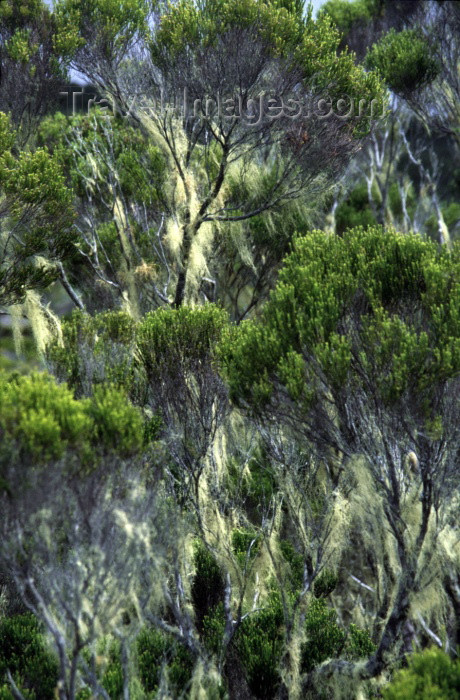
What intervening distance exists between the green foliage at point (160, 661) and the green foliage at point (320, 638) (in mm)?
1553

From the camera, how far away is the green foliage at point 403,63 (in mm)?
12711

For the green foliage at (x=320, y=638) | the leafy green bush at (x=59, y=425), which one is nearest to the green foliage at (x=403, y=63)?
the leafy green bush at (x=59, y=425)

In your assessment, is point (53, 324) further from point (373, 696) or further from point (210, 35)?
point (373, 696)

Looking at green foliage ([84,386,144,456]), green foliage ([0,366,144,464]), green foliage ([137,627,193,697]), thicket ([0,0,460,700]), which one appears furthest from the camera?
green foliage ([137,627,193,697])

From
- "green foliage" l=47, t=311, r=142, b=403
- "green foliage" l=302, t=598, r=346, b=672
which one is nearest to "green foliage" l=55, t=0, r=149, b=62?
"green foliage" l=47, t=311, r=142, b=403

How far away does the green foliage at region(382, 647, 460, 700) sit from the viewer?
5078 millimetres

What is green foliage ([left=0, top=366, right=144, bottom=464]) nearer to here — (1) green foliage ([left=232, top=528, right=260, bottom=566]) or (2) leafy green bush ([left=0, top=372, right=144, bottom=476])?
(2) leafy green bush ([left=0, top=372, right=144, bottom=476])

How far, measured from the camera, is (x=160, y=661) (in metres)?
7.86

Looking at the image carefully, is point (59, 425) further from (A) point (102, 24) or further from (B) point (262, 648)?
(A) point (102, 24)

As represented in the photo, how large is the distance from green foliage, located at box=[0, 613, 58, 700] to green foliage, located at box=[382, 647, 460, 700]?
13.2 feet

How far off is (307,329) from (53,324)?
4.84 meters

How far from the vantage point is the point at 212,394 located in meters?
8.22

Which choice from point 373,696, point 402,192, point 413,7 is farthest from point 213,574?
point 413,7

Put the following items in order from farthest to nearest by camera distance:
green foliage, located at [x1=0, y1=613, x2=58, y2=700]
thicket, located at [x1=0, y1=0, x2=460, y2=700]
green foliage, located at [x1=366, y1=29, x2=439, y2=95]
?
1. green foliage, located at [x1=366, y1=29, x2=439, y2=95]
2. green foliage, located at [x1=0, y1=613, x2=58, y2=700]
3. thicket, located at [x1=0, y1=0, x2=460, y2=700]
